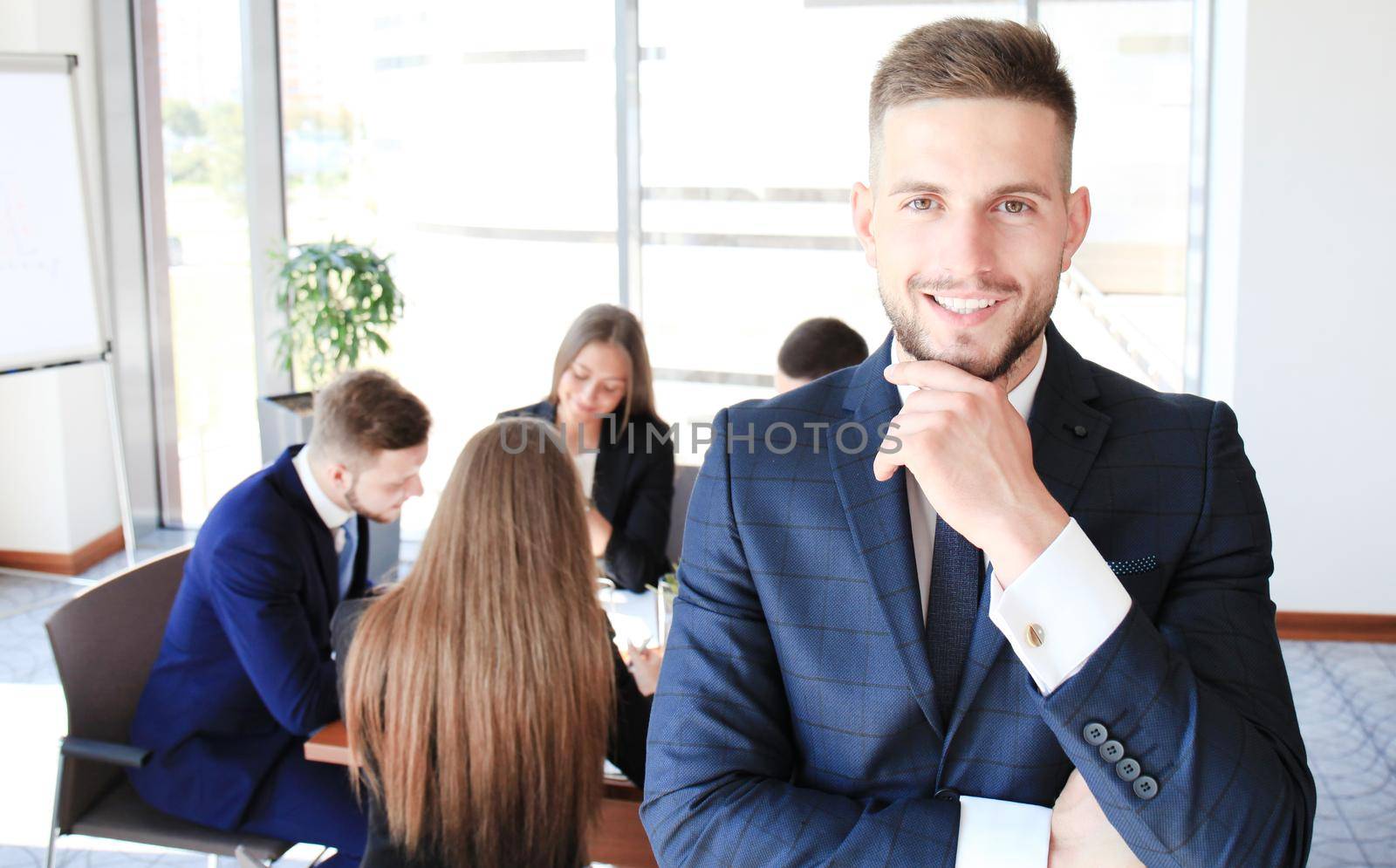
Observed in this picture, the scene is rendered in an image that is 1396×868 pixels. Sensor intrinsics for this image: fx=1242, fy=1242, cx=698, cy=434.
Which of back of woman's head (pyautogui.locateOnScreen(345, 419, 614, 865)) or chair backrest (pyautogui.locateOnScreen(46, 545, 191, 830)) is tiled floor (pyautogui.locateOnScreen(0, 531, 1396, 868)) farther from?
back of woman's head (pyautogui.locateOnScreen(345, 419, 614, 865))

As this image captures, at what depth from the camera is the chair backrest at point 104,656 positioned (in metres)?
2.59

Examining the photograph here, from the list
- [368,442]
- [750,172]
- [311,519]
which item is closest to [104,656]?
[311,519]

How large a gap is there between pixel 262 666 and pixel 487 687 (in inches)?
28.1

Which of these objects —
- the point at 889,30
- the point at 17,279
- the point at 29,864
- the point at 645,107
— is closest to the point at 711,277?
the point at 645,107

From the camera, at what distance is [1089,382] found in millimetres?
1260

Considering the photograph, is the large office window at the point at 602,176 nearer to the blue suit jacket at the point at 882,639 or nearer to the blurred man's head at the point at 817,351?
the blurred man's head at the point at 817,351

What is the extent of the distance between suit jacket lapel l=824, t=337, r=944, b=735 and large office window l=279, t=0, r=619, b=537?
467 cm

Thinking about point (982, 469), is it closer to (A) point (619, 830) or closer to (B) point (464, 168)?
(A) point (619, 830)

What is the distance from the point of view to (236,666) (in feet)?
8.98

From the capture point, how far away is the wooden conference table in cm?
236

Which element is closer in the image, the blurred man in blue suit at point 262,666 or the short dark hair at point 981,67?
the short dark hair at point 981,67

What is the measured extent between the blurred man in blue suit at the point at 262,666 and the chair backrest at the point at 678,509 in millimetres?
1224

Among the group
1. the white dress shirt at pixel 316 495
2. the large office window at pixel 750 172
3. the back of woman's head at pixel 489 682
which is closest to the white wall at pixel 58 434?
the large office window at pixel 750 172

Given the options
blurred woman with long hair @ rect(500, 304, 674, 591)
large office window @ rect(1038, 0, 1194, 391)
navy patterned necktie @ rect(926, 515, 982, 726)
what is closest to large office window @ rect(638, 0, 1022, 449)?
large office window @ rect(1038, 0, 1194, 391)
